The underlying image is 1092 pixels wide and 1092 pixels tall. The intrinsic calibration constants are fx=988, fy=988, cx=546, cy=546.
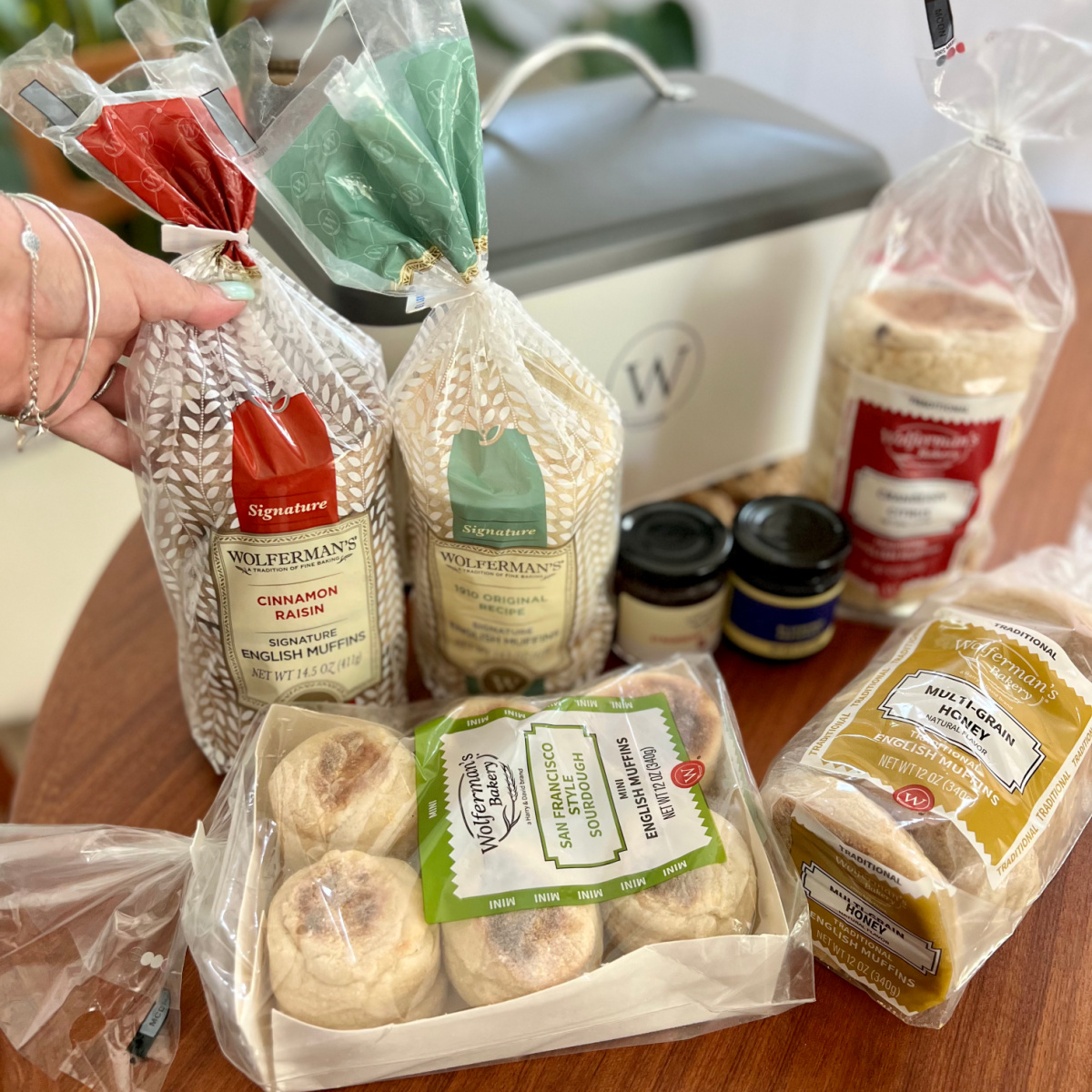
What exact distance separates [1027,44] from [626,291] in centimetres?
28

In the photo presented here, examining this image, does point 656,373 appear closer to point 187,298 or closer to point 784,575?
point 784,575

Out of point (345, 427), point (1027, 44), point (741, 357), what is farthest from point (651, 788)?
point (1027, 44)

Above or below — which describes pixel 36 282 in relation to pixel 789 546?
above

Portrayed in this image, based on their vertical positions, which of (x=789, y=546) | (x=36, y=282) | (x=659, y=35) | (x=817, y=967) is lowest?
(x=817, y=967)

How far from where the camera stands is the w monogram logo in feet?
2.35

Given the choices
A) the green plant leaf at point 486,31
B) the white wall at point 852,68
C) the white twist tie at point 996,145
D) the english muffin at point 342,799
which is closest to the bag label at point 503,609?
the english muffin at point 342,799

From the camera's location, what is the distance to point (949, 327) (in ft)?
2.17

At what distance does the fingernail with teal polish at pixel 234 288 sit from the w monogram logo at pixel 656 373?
11.1 inches

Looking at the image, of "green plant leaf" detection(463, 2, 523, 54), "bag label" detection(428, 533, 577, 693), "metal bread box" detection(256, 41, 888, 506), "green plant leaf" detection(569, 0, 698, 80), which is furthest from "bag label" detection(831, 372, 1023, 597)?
"green plant leaf" detection(463, 2, 523, 54)

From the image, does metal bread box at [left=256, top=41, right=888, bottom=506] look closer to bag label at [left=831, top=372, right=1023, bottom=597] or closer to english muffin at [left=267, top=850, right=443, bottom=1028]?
bag label at [left=831, top=372, right=1023, bottom=597]

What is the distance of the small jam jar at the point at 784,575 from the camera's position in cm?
66

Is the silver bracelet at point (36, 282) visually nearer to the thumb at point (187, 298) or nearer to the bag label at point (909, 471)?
the thumb at point (187, 298)

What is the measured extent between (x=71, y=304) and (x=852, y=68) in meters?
1.38

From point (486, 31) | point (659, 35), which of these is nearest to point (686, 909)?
point (659, 35)
